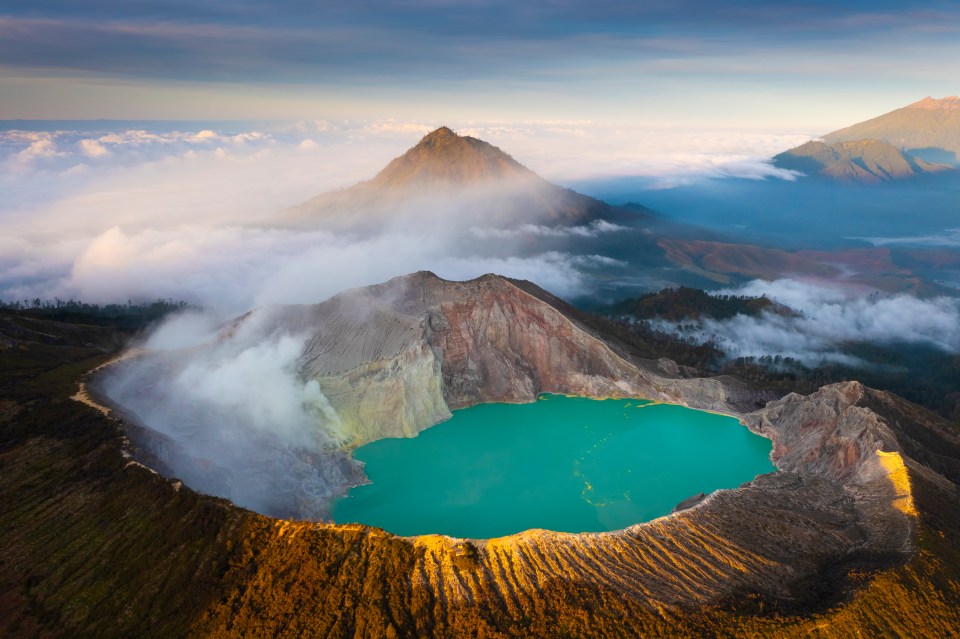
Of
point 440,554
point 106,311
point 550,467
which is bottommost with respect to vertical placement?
point 106,311

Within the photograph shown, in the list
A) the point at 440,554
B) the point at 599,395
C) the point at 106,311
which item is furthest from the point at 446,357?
the point at 106,311

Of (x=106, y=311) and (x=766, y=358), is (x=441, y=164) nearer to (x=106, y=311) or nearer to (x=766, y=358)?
(x=106, y=311)

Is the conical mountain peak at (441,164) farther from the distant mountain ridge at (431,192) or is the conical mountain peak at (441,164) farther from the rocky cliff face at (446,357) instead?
the rocky cliff face at (446,357)

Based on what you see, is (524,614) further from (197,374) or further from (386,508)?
(197,374)

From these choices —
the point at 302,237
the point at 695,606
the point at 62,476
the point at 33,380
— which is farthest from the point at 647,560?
the point at 302,237

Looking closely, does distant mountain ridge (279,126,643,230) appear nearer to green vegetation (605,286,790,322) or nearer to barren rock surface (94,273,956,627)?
green vegetation (605,286,790,322)

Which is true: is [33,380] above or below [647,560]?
above

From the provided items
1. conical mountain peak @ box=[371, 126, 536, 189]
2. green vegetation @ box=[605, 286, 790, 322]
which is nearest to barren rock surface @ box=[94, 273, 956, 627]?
green vegetation @ box=[605, 286, 790, 322]
